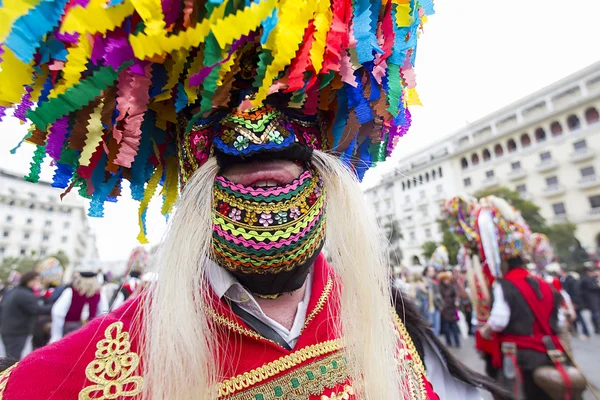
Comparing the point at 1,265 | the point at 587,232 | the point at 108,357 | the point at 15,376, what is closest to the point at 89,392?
the point at 108,357

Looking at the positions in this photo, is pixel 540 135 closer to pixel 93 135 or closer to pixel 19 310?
pixel 19 310

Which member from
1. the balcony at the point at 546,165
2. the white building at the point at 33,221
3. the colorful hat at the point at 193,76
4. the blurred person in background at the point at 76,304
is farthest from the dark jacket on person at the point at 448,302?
the white building at the point at 33,221

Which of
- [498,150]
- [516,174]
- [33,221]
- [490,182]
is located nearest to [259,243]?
[516,174]

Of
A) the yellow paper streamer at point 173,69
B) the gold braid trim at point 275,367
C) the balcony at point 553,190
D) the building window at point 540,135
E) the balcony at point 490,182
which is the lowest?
the gold braid trim at point 275,367

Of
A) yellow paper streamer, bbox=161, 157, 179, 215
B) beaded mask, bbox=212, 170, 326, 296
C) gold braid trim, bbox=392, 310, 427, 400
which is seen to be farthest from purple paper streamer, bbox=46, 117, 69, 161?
gold braid trim, bbox=392, 310, 427, 400

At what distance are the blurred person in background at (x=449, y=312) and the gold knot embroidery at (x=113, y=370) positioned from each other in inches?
320

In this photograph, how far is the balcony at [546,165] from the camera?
31.0 meters

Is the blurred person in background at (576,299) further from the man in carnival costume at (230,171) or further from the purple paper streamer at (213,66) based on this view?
the purple paper streamer at (213,66)

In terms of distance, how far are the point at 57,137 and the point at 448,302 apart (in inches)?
333

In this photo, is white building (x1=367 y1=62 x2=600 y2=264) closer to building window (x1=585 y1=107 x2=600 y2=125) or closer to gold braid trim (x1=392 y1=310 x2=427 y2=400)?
building window (x1=585 y1=107 x2=600 y2=125)

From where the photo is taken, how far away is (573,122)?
3061cm

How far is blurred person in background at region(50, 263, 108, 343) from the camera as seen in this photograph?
4500 mm

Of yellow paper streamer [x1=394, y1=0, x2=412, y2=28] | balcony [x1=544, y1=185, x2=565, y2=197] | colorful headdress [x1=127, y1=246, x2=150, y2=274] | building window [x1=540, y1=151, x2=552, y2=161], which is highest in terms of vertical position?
building window [x1=540, y1=151, x2=552, y2=161]

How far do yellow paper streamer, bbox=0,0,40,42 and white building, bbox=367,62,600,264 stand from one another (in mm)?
28618
